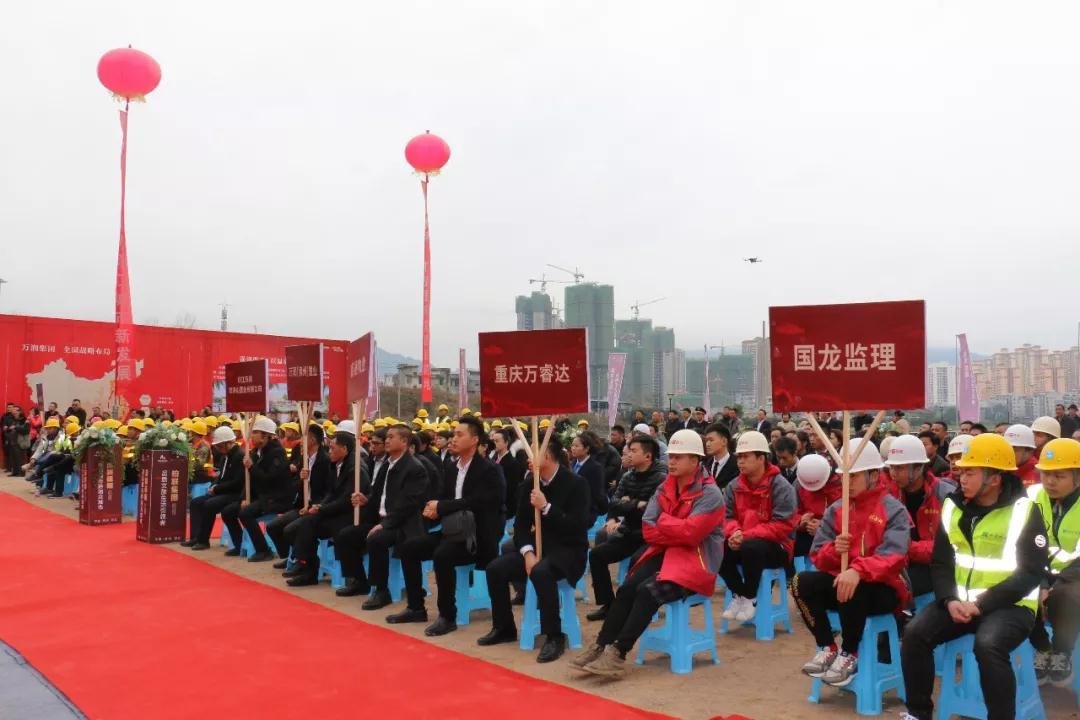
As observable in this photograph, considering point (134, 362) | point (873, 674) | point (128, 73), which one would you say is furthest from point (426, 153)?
point (873, 674)

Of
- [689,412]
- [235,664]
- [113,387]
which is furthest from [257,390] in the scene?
[113,387]

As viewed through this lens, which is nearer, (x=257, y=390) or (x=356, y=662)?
(x=356, y=662)

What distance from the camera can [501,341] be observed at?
19.1 ft

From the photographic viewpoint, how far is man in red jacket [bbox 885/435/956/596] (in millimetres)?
4910

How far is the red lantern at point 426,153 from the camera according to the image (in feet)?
56.0

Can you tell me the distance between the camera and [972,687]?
3936 millimetres

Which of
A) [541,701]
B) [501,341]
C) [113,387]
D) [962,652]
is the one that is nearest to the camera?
[962,652]

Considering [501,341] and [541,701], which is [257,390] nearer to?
[501,341]

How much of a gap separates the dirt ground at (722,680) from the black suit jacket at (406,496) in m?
0.66

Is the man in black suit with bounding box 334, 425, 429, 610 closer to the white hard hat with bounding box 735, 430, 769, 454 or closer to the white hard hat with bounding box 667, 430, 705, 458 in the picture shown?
the white hard hat with bounding box 667, 430, 705, 458

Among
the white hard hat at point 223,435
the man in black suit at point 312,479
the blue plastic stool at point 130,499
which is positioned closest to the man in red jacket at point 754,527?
the man in black suit at point 312,479

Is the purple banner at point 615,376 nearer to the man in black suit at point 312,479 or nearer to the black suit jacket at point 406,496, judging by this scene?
the man in black suit at point 312,479

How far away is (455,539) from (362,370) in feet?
7.81

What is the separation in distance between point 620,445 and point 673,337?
2058 cm
